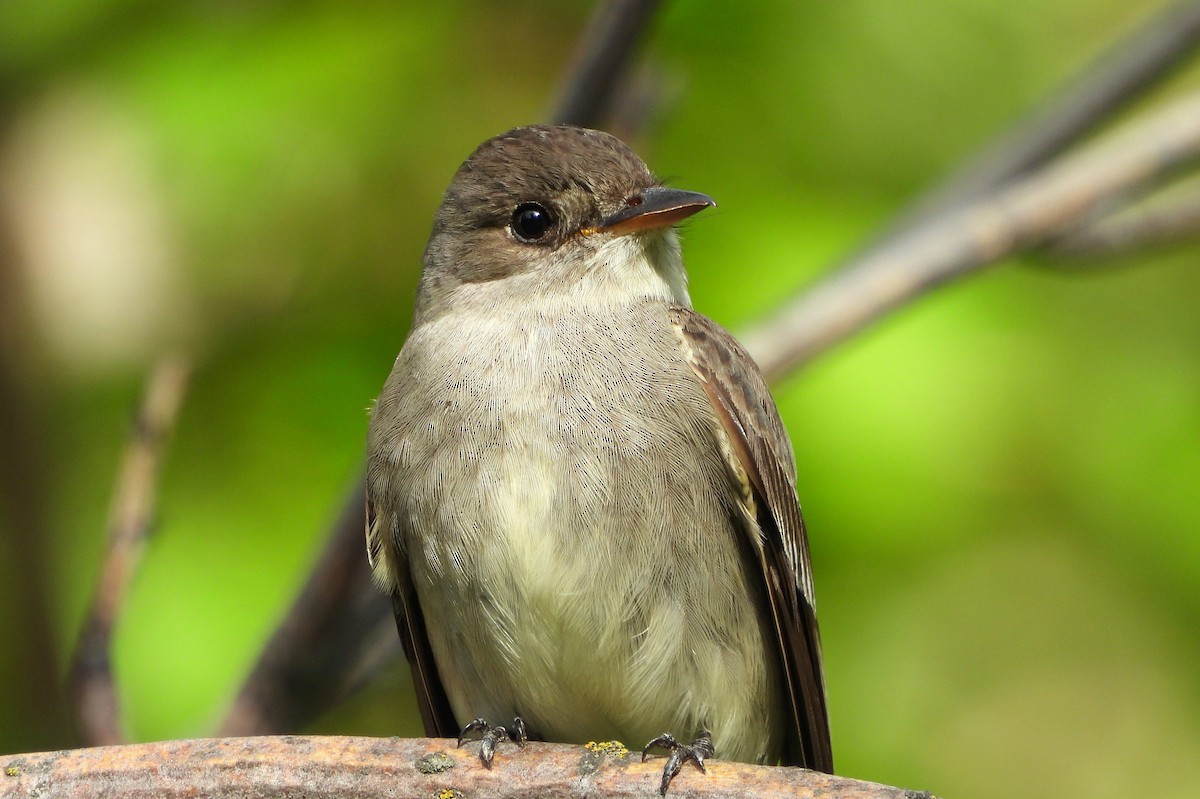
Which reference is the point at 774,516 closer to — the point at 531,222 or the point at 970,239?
the point at 970,239

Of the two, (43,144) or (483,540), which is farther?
(43,144)

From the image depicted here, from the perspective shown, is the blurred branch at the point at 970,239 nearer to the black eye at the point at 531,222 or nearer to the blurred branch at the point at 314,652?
the black eye at the point at 531,222

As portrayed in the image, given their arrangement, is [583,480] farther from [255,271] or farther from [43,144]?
[43,144]

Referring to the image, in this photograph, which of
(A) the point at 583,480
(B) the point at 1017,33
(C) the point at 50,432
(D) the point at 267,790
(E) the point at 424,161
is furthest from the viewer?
(B) the point at 1017,33

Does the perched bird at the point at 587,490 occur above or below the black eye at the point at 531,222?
below

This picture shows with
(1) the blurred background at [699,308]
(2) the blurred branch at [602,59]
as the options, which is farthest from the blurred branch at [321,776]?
(2) the blurred branch at [602,59]

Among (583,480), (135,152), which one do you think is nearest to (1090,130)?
(583,480)
